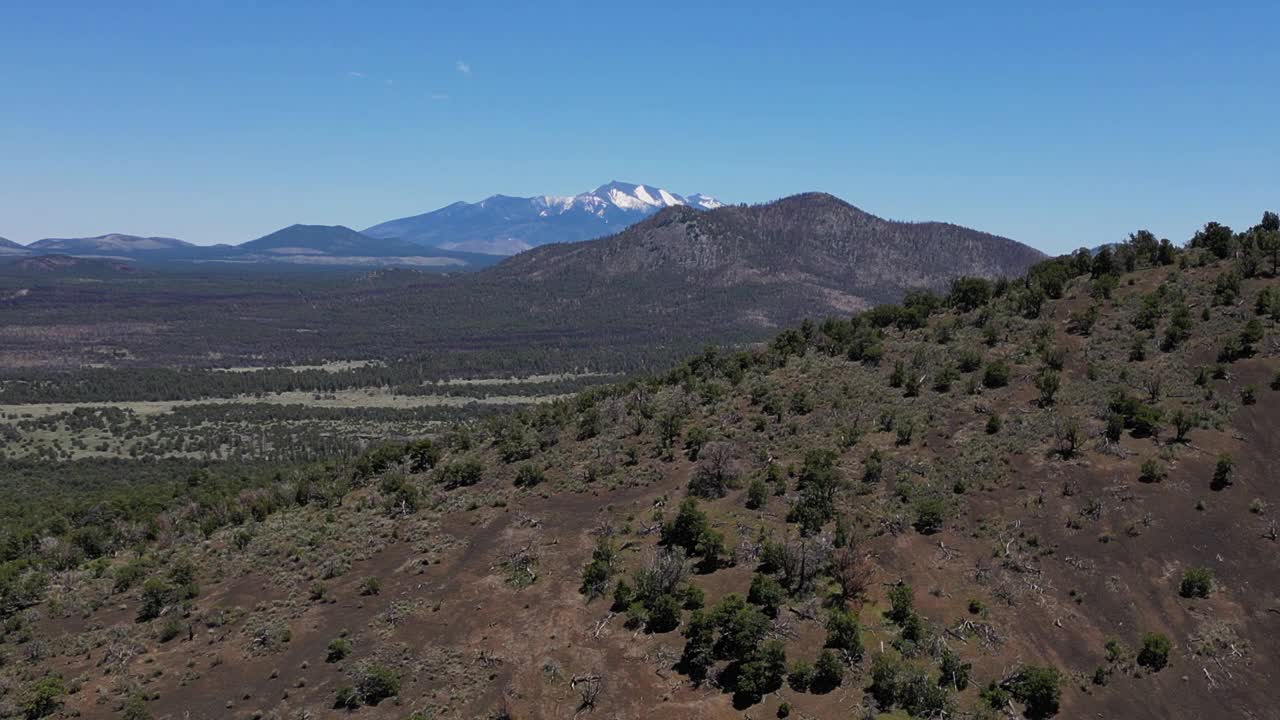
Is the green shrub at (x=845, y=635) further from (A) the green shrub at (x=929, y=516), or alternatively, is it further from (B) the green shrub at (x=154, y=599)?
(B) the green shrub at (x=154, y=599)

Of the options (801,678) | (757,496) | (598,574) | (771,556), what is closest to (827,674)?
(801,678)

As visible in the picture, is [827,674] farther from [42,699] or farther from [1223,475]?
[42,699]

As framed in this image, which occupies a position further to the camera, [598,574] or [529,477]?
[529,477]

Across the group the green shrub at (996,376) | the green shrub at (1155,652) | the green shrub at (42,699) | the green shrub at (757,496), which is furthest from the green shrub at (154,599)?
the green shrub at (996,376)

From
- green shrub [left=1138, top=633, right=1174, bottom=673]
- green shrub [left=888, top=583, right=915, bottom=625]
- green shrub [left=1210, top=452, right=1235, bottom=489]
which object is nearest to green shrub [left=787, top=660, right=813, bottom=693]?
green shrub [left=888, top=583, right=915, bottom=625]

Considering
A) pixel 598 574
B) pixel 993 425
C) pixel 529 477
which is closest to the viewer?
pixel 598 574

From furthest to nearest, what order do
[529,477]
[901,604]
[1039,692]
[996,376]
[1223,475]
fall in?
[996,376] < [529,477] < [1223,475] < [901,604] < [1039,692]

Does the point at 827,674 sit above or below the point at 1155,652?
below

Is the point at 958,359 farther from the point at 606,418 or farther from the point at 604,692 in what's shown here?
the point at 604,692

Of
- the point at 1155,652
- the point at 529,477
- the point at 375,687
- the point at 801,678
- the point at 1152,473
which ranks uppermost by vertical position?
the point at 1152,473

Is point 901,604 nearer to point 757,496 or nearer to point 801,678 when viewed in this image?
point 801,678
